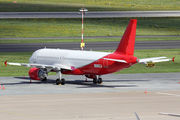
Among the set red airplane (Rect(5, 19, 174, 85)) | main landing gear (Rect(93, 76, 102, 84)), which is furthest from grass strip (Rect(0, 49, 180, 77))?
main landing gear (Rect(93, 76, 102, 84))

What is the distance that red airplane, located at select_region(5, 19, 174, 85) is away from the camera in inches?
1784

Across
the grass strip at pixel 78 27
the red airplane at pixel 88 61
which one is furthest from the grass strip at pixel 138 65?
the grass strip at pixel 78 27

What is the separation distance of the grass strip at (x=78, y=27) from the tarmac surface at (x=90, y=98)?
58.2 meters

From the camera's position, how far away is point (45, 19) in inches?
5103

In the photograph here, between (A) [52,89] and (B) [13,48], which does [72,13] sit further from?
(A) [52,89]

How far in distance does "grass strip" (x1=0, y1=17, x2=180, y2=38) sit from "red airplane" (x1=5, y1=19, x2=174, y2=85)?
5872cm

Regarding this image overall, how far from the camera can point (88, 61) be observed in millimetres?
47906

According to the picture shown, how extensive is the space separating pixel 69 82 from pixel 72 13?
9287 centimetres

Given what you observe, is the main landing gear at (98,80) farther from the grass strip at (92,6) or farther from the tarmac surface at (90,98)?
the grass strip at (92,6)

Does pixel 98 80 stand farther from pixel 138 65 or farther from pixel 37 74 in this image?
pixel 138 65

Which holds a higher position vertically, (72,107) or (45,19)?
(45,19)

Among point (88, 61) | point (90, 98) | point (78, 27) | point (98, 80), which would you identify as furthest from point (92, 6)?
point (90, 98)

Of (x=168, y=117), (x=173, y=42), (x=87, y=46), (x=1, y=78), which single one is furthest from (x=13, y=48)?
(x=168, y=117)

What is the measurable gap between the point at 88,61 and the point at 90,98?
31.7 feet
